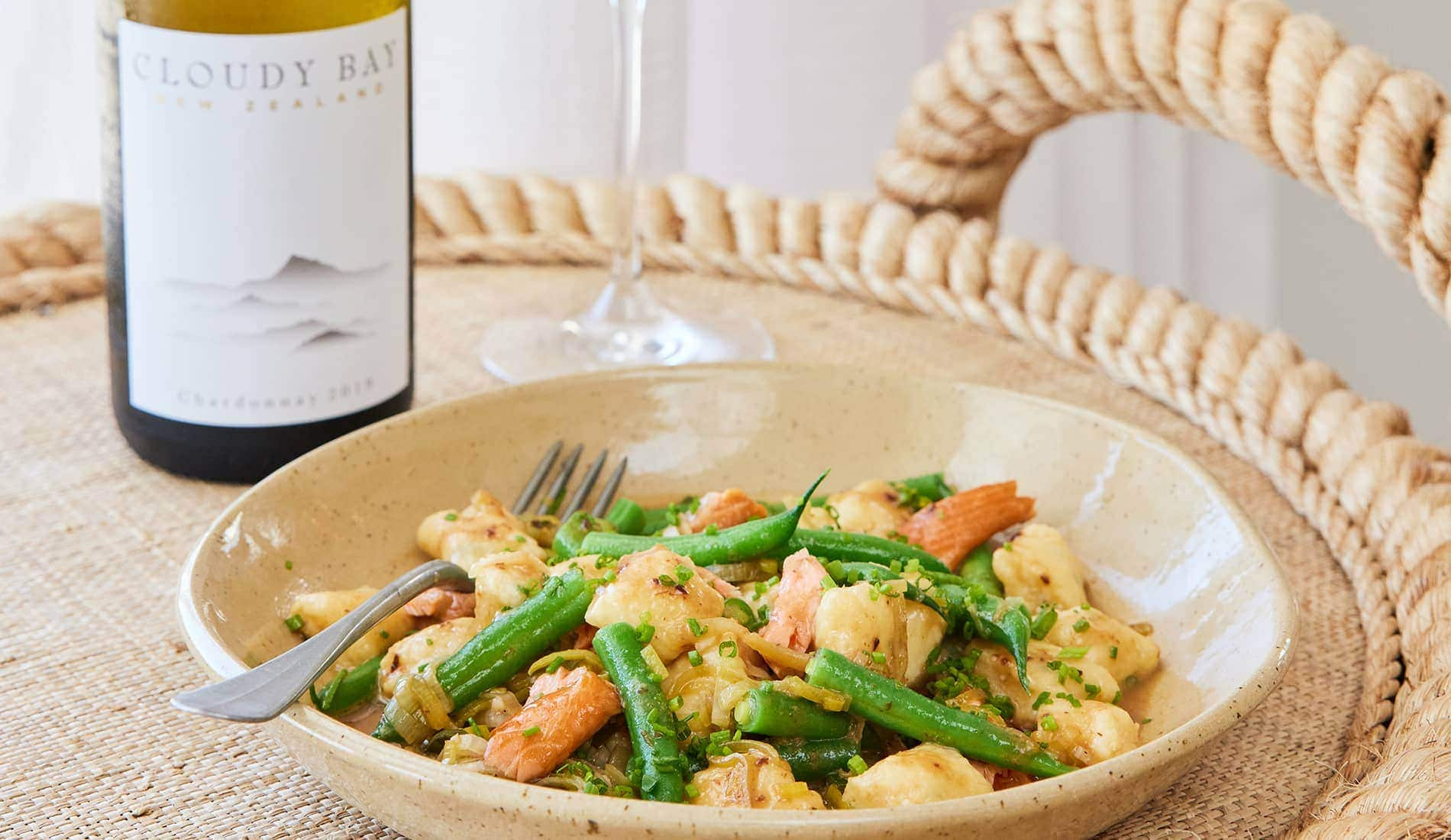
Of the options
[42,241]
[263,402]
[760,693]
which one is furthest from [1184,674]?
[42,241]

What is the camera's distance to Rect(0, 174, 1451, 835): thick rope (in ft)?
4.15

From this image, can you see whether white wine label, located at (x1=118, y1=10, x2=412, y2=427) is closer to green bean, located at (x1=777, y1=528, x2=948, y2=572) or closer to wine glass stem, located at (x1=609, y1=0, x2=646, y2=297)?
wine glass stem, located at (x1=609, y1=0, x2=646, y2=297)

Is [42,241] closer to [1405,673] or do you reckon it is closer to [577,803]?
[577,803]

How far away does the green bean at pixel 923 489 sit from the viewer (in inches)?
59.3

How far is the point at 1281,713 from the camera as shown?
4.25 ft

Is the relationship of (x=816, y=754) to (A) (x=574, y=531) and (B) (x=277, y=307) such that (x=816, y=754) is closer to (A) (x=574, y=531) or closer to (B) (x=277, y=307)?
(A) (x=574, y=531)

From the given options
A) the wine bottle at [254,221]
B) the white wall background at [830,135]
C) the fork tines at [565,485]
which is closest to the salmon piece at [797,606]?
the fork tines at [565,485]

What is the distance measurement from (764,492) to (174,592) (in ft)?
1.80

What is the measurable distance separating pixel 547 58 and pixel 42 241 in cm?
136

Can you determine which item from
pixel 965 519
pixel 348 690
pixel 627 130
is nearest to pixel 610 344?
pixel 627 130

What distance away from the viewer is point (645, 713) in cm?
107

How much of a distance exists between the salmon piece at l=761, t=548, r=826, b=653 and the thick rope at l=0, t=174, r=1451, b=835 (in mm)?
363

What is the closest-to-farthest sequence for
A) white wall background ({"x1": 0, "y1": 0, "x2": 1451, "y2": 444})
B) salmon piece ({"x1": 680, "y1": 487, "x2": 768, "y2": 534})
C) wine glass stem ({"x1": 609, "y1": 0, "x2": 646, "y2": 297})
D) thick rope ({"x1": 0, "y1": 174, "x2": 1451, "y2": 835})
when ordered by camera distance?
thick rope ({"x1": 0, "y1": 174, "x2": 1451, "y2": 835})
salmon piece ({"x1": 680, "y1": 487, "x2": 768, "y2": 534})
wine glass stem ({"x1": 609, "y1": 0, "x2": 646, "y2": 297})
white wall background ({"x1": 0, "y1": 0, "x2": 1451, "y2": 444})

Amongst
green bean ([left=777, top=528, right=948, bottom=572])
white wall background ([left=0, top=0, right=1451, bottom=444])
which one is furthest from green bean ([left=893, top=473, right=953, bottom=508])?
white wall background ([left=0, top=0, right=1451, bottom=444])
